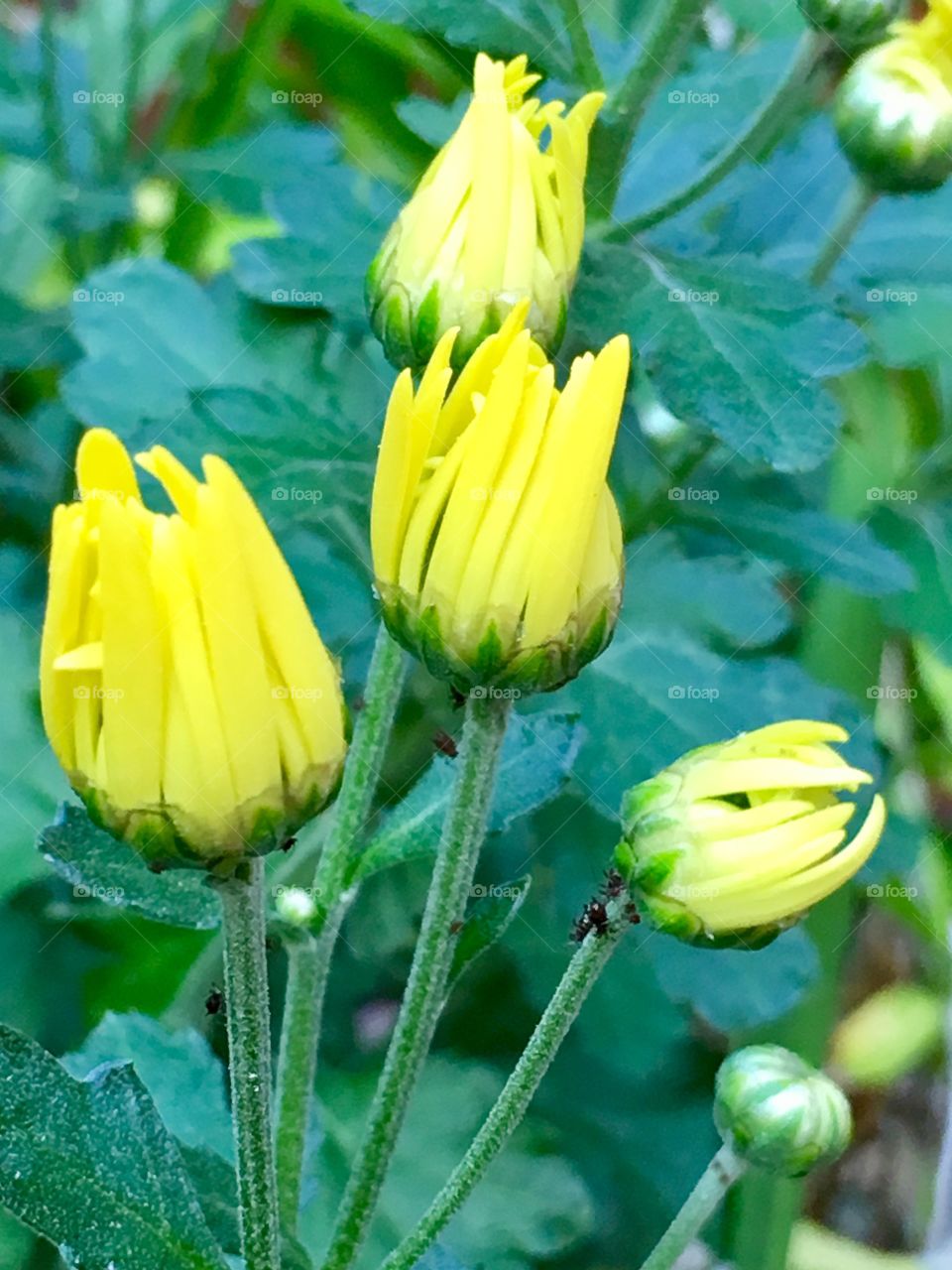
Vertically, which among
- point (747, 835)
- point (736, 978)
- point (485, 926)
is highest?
point (747, 835)

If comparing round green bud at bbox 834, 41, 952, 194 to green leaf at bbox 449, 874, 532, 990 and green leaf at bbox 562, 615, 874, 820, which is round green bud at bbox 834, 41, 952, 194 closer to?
green leaf at bbox 562, 615, 874, 820

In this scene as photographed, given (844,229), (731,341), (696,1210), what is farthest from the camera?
(844,229)

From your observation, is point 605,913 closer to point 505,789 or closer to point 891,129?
point 505,789

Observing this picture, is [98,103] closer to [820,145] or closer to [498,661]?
[820,145]

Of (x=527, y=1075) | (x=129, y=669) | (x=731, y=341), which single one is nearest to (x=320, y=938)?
(x=527, y=1075)

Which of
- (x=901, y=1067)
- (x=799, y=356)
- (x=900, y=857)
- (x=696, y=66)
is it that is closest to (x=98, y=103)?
(x=696, y=66)

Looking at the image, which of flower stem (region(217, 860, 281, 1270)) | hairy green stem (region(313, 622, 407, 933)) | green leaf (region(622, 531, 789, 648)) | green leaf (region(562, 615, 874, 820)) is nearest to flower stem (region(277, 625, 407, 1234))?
hairy green stem (region(313, 622, 407, 933))
